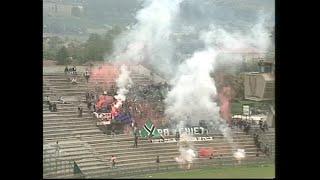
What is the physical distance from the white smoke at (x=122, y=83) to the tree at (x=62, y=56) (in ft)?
0.93

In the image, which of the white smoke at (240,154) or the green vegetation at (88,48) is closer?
the green vegetation at (88,48)

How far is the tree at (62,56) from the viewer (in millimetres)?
2211

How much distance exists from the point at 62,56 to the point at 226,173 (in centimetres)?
105

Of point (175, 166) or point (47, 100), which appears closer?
point (47, 100)

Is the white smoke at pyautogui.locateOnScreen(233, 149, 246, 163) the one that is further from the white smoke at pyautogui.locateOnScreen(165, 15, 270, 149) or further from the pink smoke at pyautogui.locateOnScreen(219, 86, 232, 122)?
the pink smoke at pyautogui.locateOnScreen(219, 86, 232, 122)

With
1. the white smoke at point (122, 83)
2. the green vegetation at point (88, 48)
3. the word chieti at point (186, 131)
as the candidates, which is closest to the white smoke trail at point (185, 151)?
the word chieti at point (186, 131)

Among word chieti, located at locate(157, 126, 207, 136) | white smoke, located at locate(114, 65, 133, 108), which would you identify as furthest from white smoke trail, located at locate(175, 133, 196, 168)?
white smoke, located at locate(114, 65, 133, 108)

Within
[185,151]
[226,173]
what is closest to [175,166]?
[185,151]

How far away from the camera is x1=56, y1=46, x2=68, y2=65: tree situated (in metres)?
2.21

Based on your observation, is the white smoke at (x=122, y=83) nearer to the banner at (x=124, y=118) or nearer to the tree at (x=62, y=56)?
the banner at (x=124, y=118)

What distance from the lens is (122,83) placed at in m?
2.27

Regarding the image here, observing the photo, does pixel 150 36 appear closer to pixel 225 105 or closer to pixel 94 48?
pixel 94 48
